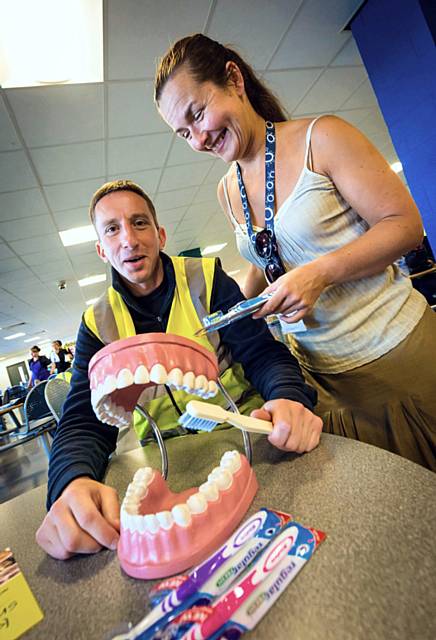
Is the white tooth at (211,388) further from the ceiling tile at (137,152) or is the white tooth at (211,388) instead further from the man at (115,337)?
the ceiling tile at (137,152)

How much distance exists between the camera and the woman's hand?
66 cm

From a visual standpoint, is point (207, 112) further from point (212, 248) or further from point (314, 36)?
point (212, 248)

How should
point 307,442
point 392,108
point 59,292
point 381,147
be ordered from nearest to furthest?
point 307,442
point 392,108
point 381,147
point 59,292

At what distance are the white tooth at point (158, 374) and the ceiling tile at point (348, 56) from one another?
3409mm

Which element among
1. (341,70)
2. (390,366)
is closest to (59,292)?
(341,70)

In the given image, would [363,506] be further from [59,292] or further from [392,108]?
[59,292]

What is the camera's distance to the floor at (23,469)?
303 cm

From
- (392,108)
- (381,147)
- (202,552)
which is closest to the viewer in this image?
(202,552)

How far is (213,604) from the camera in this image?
294 mm

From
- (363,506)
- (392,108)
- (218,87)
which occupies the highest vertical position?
(392,108)

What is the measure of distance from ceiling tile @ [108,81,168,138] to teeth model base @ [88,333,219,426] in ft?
8.52

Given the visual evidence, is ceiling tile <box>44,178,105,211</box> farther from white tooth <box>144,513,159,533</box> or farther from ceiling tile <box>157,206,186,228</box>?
white tooth <box>144,513,159,533</box>

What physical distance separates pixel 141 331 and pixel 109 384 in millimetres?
428

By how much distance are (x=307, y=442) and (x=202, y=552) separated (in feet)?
0.78
